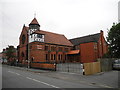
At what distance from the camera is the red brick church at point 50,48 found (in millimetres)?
44062

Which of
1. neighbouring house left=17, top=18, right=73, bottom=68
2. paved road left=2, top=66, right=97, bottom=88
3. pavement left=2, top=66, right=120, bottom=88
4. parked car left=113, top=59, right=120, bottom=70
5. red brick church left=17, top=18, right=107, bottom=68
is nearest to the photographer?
paved road left=2, top=66, right=97, bottom=88

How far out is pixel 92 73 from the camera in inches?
743

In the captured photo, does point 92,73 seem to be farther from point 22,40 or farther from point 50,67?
point 22,40

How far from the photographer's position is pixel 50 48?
4897 centimetres

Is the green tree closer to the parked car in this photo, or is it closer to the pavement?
the pavement

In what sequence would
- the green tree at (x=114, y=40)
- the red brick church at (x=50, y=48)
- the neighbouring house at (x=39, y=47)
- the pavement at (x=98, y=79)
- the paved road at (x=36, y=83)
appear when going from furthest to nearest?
the red brick church at (x=50, y=48) < the neighbouring house at (x=39, y=47) < the green tree at (x=114, y=40) < the pavement at (x=98, y=79) < the paved road at (x=36, y=83)

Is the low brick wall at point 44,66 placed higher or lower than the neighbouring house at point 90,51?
lower

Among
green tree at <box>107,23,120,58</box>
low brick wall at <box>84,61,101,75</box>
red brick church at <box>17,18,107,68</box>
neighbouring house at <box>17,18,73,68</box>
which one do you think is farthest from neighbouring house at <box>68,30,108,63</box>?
green tree at <box>107,23,120,58</box>

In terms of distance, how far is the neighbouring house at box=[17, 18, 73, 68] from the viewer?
1718 inches

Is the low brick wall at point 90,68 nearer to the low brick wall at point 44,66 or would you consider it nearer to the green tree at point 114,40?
the green tree at point 114,40

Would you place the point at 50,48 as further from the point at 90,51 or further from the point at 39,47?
the point at 90,51

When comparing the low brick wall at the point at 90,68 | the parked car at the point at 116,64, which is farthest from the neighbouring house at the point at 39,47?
the low brick wall at the point at 90,68

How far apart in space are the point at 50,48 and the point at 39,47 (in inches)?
221

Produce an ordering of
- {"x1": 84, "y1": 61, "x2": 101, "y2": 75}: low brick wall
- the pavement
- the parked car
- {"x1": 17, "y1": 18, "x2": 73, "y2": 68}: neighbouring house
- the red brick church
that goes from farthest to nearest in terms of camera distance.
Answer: the red brick church → {"x1": 17, "y1": 18, "x2": 73, "y2": 68}: neighbouring house → the parked car → {"x1": 84, "y1": 61, "x2": 101, "y2": 75}: low brick wall → the pavement
